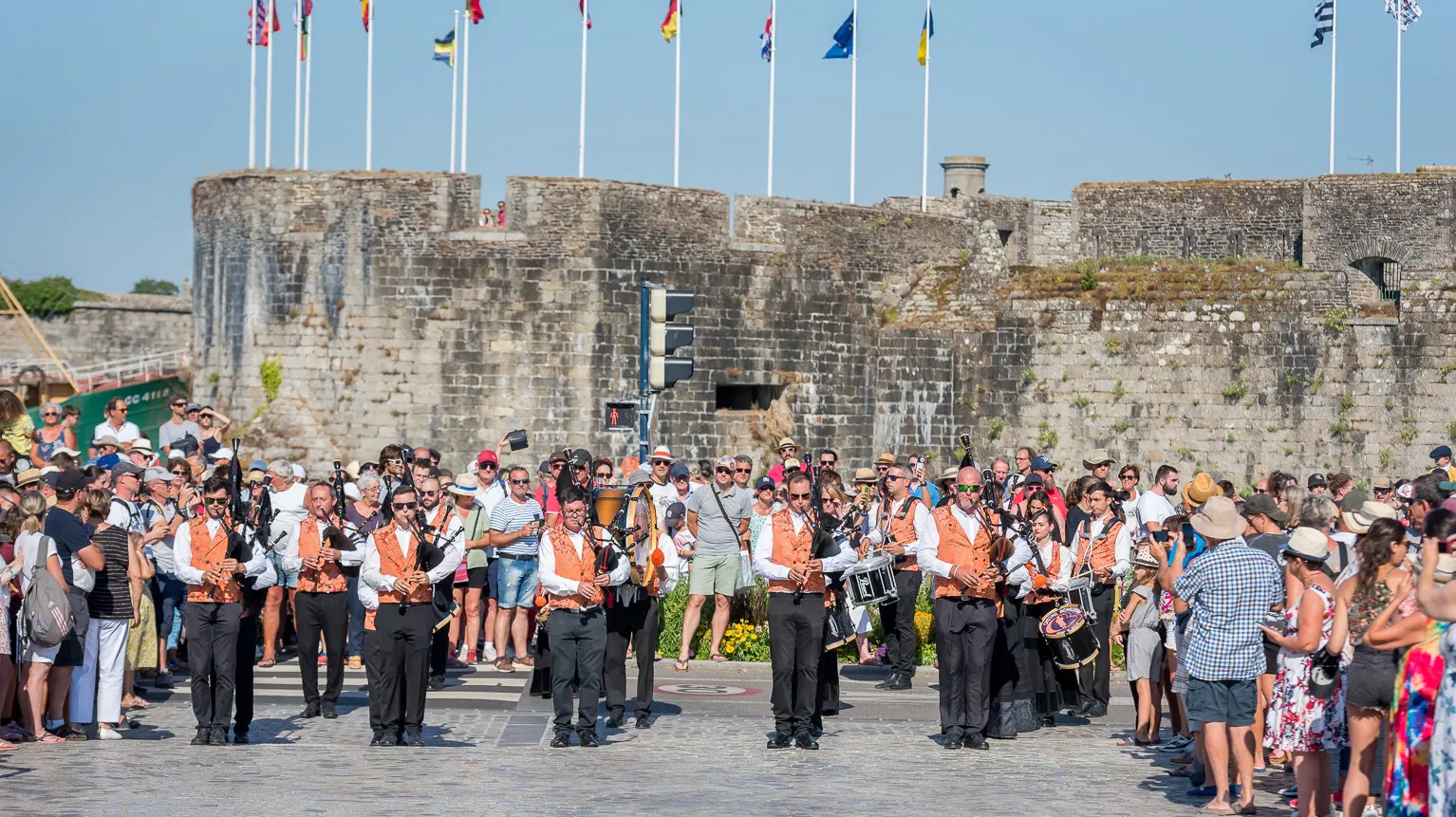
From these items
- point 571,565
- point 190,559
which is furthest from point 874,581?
point 190,559

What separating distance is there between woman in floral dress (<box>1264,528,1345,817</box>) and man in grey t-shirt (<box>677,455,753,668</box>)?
744 centimetres

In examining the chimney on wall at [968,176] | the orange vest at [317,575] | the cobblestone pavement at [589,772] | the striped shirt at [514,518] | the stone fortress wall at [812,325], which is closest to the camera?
the cobblestone pavement at [589,772]

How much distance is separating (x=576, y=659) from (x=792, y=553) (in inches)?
62.3

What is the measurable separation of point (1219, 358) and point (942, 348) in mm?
4114

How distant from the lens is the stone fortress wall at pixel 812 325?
86.9ft

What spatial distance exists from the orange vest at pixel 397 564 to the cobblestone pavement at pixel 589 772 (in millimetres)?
967

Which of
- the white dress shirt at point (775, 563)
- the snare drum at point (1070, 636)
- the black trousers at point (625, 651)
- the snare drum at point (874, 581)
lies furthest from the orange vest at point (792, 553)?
the snare drum at point (1070, 636)

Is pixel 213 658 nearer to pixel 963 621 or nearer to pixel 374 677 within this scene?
pixel 374 677

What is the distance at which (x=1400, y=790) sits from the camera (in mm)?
8531

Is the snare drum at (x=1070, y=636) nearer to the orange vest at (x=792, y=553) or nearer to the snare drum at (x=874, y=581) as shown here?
the snare drum at (x=874, y=581)

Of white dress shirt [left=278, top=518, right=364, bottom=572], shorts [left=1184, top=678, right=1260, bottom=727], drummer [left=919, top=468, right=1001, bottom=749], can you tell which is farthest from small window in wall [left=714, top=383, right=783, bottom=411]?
shorts [left=1184, top=678, right=1260, bottom=727]

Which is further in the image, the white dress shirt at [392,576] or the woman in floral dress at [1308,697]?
the white dress shirt at [392,576]

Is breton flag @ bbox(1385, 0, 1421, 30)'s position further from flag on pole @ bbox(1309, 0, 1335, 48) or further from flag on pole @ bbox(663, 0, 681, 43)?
flag on pole @ bbox(663, 0, 681, 43)

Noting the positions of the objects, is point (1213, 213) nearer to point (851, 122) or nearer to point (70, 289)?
point (851, 122)
